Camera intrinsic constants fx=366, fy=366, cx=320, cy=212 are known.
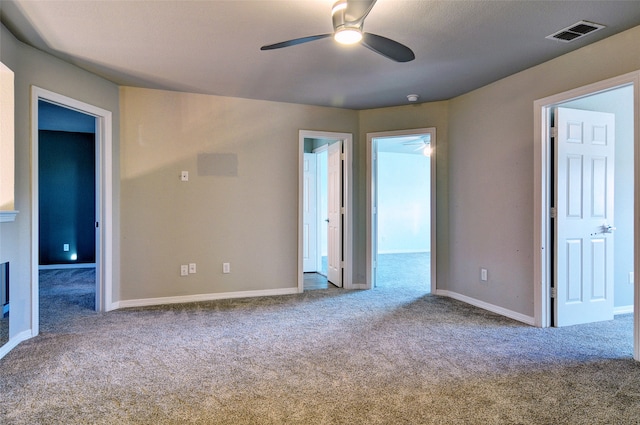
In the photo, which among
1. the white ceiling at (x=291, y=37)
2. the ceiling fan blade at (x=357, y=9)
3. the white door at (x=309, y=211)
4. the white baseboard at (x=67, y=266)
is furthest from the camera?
the white baseboard at (x=67, y=266)

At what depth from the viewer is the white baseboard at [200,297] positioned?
13.2 feet

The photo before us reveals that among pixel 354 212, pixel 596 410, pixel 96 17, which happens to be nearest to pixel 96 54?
pixel 96 17

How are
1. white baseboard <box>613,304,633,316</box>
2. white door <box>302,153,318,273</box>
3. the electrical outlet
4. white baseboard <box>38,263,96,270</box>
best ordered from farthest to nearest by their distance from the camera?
white baseboard <box>38,263,96,270</box>, white door <box>302,153,318,273</box>, the electrical outlet, white baseboard <box>613,304,633,316</box>

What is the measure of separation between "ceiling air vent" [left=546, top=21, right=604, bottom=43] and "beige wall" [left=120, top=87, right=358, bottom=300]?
2.60 m

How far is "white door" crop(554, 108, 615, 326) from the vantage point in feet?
11.0

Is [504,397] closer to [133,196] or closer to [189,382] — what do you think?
[189,382]

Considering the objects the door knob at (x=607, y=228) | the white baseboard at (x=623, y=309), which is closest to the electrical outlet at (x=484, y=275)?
the door knob at (x=607, y=228)

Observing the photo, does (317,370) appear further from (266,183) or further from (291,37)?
(266,183)

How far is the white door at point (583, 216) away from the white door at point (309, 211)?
11.5 feet

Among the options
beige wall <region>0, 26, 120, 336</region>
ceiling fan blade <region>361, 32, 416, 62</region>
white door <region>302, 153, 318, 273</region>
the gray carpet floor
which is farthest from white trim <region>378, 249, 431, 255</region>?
beige wall <region>0, 26, 120, 336</region>

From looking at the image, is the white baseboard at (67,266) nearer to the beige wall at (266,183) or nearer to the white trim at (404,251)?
the beige wall at (266,183)

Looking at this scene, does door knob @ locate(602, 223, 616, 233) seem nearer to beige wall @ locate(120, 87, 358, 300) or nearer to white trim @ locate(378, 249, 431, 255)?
beige wall @ locate(120, 87, 358, 300)

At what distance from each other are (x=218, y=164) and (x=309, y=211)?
6.79ft

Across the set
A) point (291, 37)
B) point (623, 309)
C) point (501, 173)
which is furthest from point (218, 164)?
point (623, 309)
